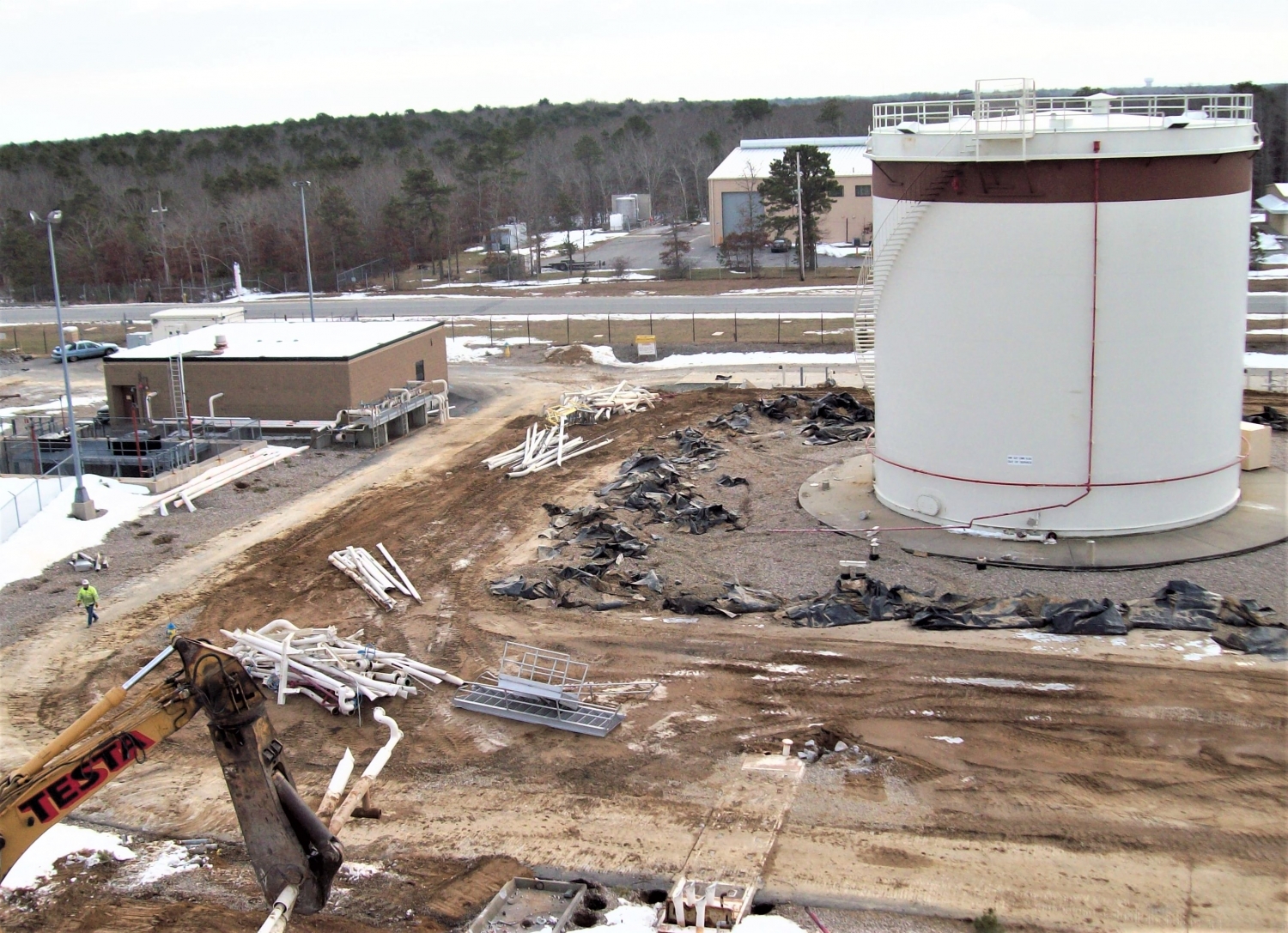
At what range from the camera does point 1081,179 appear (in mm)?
22500

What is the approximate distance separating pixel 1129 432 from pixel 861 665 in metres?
7.51

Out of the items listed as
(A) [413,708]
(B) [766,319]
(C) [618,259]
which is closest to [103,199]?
A: (C) [618,259]

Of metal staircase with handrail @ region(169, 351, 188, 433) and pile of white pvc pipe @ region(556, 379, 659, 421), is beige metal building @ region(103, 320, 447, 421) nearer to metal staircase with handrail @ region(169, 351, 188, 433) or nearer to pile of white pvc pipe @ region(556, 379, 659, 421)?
metal staircase with handrail @ region(169, 351, 188, 433)

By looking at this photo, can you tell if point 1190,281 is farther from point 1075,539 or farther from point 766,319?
point 766,319

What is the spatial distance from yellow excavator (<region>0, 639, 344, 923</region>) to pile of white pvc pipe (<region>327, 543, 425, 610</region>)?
36.4ft

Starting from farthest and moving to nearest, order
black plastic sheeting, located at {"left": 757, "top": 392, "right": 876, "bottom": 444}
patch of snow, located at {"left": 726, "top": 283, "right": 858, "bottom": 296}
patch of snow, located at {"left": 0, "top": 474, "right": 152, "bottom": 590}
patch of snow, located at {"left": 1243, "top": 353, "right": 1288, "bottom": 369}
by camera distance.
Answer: patch of snow, located at {"left": 726, "top": 283, "right": 858, "bottom": 296} → patch of snow, located at {"left": 1243, "top": 353, "right": 1288, "bottom": 369} → black plastic sheeting, located at {"left": 757, "top": 392, "right": 876, "bottom": 444} → patch of snow, located at {"left": 0, "top": 474, "right": 152, "bottom": 590}

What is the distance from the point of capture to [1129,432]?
23.2 m

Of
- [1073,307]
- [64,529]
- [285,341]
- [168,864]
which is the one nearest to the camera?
[168,864]

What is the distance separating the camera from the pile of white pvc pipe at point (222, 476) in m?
30.6

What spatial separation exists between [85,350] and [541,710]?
142 feet

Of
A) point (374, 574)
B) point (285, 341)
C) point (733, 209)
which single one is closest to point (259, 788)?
point (374, 574)

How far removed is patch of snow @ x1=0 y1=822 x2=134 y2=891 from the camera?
50.2 feet

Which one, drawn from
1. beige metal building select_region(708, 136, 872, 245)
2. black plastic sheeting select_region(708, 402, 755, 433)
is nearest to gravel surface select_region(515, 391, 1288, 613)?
black plastic sheeting select_region(708, 402, 755, 433)

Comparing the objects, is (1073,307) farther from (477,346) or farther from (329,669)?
(477,346)
